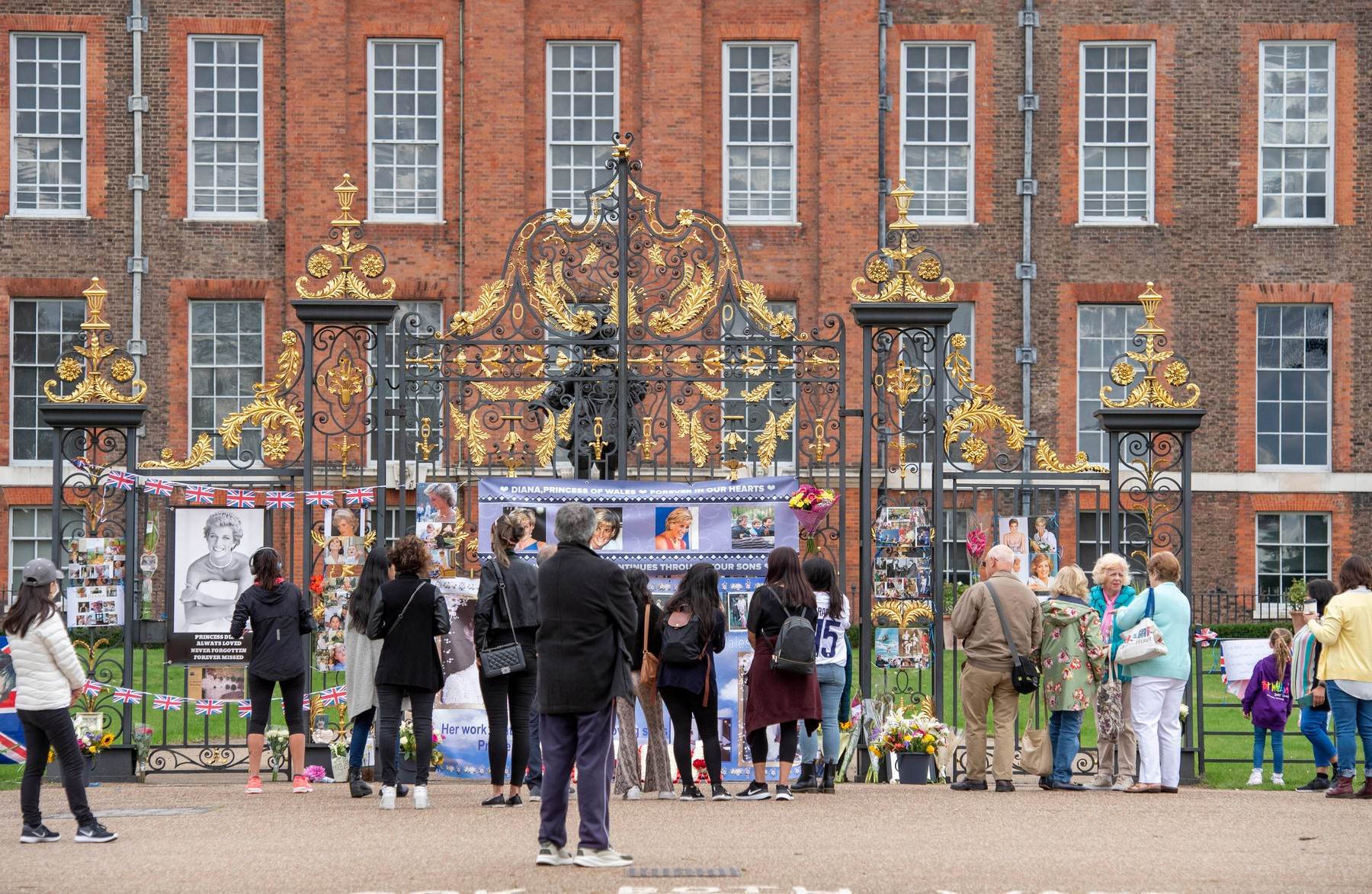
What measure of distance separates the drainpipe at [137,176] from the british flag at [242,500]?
15307 mm

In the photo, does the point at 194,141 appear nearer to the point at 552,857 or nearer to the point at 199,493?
the point at 199,493

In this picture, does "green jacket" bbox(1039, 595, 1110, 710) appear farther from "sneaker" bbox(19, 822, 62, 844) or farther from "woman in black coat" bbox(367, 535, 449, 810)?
"sneaker" bbox(19, 822, 62, 844)

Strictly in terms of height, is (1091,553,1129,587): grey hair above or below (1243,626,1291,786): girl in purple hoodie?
above

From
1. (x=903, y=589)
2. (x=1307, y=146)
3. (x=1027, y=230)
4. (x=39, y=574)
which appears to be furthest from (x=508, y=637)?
(x=1307, y=146)

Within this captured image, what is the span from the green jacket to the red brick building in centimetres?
1538

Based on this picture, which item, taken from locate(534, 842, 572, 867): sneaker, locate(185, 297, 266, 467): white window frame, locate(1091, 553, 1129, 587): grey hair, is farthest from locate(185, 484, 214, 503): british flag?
locate(185, 297, 266, 467): white window frame

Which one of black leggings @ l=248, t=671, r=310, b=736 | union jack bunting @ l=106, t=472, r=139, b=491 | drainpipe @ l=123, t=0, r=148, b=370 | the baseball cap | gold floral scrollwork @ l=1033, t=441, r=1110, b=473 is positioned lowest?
black leggings @ l=248, t=671, r=310, b=736

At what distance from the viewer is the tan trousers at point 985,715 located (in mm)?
13398

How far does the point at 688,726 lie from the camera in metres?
13.0

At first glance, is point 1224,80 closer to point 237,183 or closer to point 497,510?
point 237,183

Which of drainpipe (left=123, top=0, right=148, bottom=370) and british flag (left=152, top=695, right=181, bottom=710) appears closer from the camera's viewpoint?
british flag (left=152, top=695, right=181, bottom=710)

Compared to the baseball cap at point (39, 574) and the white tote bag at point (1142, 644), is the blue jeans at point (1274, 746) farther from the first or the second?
the baseball cap at point (39, 574)

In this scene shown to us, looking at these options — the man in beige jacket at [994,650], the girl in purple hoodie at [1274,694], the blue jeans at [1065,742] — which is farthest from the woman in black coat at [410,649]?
the girl in purple hoodie at [1274,694]

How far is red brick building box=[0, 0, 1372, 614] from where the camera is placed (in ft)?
95.6
